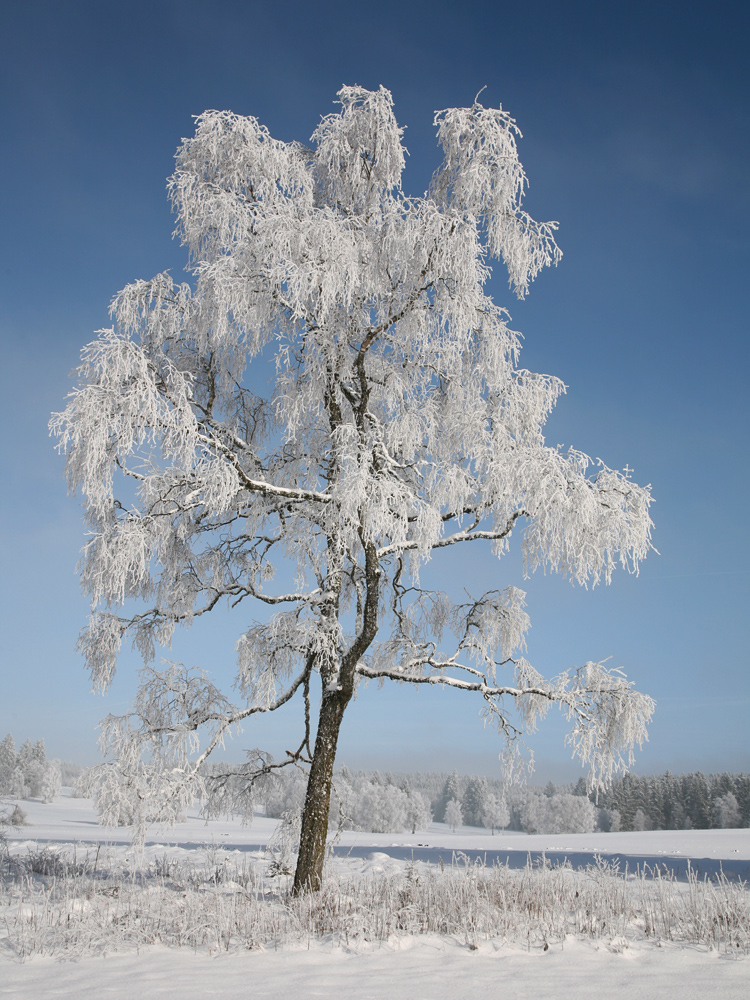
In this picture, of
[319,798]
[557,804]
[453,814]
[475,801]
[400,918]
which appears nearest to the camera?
[400,918]

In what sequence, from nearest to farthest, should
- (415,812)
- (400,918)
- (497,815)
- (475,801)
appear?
(400,918) → (415,812) → (497,815) → (475,801)

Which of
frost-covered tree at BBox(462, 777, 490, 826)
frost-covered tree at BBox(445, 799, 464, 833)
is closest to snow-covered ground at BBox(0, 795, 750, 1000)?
frost-covered tree at BBox(445, 799, 464, 833)

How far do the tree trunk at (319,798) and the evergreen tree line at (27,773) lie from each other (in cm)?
7400

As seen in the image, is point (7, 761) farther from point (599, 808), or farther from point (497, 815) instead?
point (599, 808)

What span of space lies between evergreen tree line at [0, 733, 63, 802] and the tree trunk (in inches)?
2914

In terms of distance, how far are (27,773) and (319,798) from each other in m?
86.6

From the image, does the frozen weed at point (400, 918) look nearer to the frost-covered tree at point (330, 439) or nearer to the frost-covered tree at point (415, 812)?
the frost-covered tree at point (330, 439)

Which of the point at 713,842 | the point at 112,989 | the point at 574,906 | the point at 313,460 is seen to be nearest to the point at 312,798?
the point at 574,906

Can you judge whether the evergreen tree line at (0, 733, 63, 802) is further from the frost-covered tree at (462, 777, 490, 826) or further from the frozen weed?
the frozen weed

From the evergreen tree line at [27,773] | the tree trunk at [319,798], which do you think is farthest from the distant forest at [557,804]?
the tree trunk at [319,798]

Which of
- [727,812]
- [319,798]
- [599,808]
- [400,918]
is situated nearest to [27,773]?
[599,808]

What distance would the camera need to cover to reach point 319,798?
268 inches

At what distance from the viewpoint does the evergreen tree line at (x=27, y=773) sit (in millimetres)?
69750

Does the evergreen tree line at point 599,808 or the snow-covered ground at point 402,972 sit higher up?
the snow-covered ground at point 402,972
